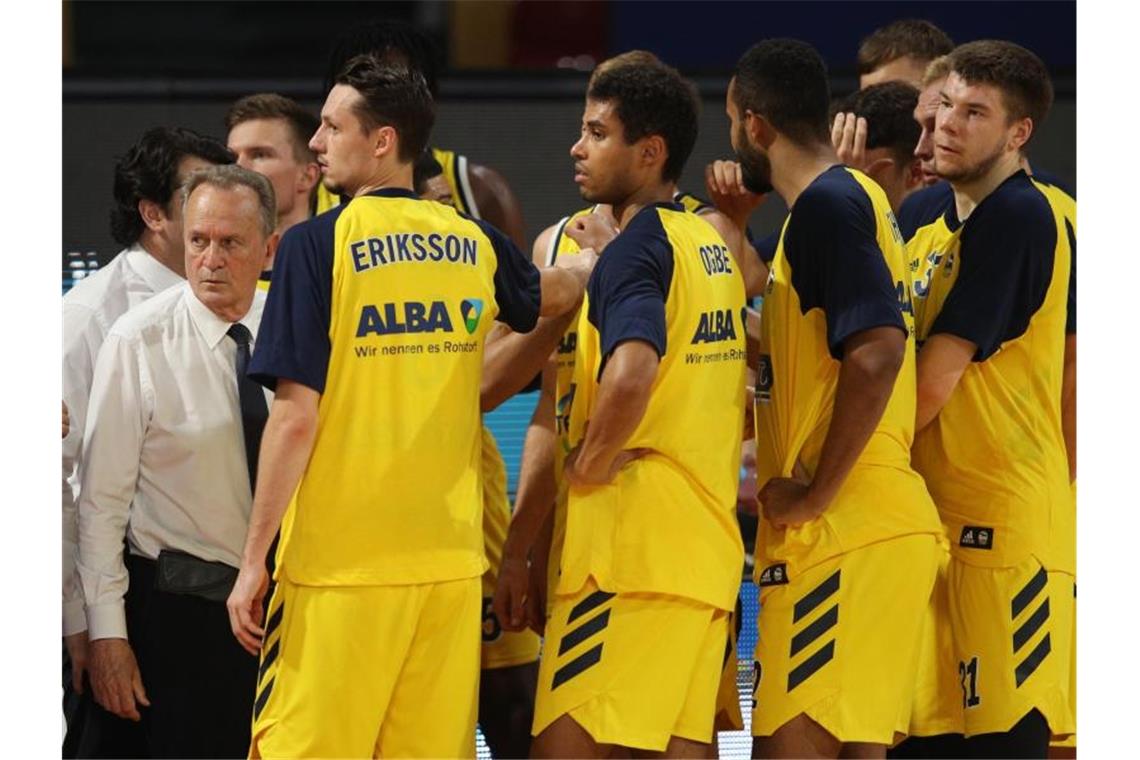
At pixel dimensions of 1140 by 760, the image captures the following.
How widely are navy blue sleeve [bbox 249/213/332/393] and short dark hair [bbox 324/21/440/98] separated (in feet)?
5.38

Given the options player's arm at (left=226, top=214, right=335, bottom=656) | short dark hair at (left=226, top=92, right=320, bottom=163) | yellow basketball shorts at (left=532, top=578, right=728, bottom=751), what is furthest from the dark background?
yellow basketball shorts at (left=532, top=578, right=728, bottom=751)

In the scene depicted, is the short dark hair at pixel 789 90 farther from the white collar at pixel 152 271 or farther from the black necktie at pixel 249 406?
the white collar at pixel 152 271

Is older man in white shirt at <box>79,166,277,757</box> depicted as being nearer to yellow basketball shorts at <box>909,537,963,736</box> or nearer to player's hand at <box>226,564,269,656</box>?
player's hand at <box>226,564,269,656</box>

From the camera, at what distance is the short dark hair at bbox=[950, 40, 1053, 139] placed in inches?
175

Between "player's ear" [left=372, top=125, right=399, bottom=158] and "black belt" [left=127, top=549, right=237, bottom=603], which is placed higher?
"player's ear" [left=372, top=125, right=399, bottom=158]

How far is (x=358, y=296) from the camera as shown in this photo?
3717 mm

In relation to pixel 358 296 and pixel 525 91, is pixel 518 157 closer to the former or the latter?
pixel 525 91

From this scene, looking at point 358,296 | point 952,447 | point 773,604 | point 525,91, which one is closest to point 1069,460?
point 952,447

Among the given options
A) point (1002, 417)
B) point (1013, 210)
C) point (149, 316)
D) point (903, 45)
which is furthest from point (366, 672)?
point (903, 45)

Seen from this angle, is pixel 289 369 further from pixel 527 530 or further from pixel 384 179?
pixel 527 530

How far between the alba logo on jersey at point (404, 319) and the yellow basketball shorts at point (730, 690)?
111 centimetres

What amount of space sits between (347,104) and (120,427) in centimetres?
94

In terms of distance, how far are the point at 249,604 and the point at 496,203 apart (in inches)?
89.5

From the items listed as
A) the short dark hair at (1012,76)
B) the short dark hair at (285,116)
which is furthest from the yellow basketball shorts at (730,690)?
the short dark hair at (285,116)
